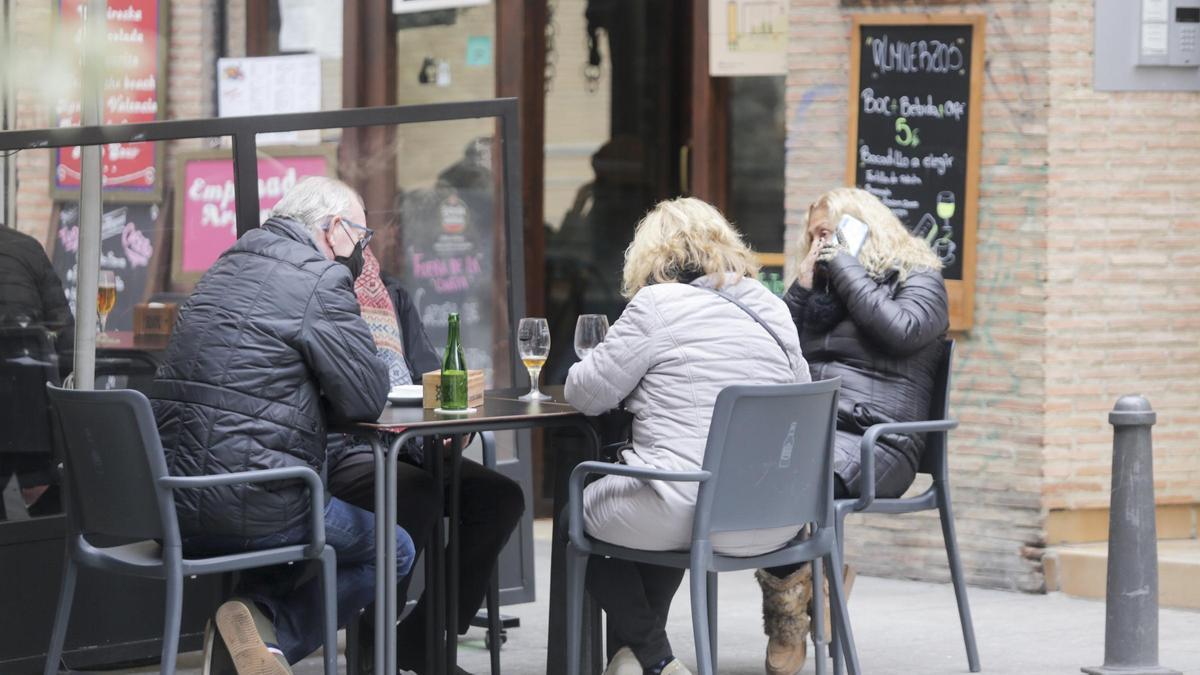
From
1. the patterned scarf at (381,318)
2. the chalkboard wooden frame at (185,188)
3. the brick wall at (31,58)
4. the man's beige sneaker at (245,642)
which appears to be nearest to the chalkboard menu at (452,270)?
the chalkboard wooden frame at (185,188)

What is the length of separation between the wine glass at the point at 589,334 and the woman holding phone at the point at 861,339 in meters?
0.87

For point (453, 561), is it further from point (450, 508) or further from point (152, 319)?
point (152, 319)

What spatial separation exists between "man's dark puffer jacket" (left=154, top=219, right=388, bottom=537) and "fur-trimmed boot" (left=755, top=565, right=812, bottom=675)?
1.61 meters

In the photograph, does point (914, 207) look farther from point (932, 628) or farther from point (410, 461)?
point (410, 461)

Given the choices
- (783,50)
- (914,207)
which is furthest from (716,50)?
(914,207)

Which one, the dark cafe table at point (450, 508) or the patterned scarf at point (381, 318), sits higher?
the patterned scarf at point (381, 318)

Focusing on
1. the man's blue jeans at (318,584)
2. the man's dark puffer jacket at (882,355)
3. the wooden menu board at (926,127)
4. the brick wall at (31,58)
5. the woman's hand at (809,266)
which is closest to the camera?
the man's blue jeans at (318,584)

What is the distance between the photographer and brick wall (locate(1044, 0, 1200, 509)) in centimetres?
688

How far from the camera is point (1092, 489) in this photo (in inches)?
276

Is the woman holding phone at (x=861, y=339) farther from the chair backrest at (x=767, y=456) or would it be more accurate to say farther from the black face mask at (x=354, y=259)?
the black face mask at (x=354, y=259)

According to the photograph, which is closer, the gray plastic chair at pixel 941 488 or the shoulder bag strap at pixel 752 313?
the shoulder bag strap at pixel 752 313

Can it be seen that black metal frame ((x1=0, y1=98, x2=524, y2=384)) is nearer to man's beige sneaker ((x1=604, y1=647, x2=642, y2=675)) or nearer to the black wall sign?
man's beige sneaker ((x1=604, y1=647, x2=642, y2=675))

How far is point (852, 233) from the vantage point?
5738 mm

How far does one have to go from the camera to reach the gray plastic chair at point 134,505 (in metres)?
4.19
